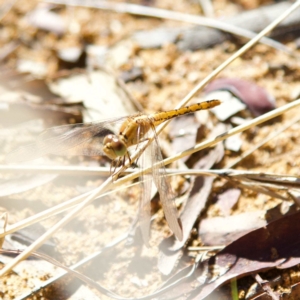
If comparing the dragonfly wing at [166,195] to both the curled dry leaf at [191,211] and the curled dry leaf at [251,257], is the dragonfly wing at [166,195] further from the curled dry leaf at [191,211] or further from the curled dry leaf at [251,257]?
the curled dry leaf at [251,257]

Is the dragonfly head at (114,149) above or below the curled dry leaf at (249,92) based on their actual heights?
below

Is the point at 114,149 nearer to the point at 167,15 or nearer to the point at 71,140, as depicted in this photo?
the point at 71,140

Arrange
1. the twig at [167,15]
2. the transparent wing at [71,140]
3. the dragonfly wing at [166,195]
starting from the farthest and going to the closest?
the twig at [167,15]
the transparent wing at [71,140]
the dragonfly wing at [166,195]

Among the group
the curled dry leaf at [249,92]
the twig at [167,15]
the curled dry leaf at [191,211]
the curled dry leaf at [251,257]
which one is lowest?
the curled dry leaf at [251,257]

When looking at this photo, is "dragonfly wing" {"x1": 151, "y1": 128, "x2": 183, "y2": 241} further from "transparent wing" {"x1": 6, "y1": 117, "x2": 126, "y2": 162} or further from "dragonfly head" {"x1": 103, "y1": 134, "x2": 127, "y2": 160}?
"transparent wing" {"x1": 6, "y1": 117, "x2": 126, "y2": 162}

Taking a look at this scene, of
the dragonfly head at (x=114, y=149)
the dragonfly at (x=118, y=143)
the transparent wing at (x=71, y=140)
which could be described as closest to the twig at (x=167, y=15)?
the dragonfly at (x=118, y=143)

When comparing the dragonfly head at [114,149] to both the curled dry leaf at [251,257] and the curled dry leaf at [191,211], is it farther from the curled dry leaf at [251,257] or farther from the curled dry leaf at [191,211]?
the curled dry leaf at [251,257]

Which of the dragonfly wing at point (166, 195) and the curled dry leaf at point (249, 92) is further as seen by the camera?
the curled dry leaf at point (249, 92)

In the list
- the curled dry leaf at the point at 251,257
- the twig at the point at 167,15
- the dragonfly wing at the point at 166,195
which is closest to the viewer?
the curled dry leaf at the point at 251,257

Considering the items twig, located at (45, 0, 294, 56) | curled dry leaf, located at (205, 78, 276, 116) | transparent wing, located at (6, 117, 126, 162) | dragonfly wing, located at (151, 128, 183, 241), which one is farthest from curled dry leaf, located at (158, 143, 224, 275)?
twig, located at (45, 0, 294, 56)
